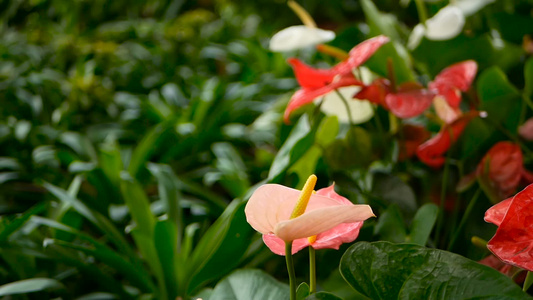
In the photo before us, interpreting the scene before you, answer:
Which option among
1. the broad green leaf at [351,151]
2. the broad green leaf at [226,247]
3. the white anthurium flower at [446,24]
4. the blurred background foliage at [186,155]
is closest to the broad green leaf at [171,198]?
the blurred background foliage at [186,155]

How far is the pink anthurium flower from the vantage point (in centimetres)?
28

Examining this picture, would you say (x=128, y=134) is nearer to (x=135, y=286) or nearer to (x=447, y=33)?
(x=135, y=286)

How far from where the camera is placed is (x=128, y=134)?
1.20 m

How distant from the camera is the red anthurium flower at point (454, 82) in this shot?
0.55m

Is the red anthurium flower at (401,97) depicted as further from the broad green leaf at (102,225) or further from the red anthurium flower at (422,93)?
the broad green leaf at (102,225)

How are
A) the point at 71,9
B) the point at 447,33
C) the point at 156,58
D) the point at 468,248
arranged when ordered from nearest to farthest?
the point at 468,248
the point at 447,33
the point at 156,58
the point at 71,9

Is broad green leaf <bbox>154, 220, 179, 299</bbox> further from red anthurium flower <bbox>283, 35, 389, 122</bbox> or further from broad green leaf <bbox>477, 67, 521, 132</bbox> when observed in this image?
broad green leaf <bbox>477, 67, 521, 132</bbox>

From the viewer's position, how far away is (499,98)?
0.59 metres

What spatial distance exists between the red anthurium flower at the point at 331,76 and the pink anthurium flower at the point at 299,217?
0.16 meters

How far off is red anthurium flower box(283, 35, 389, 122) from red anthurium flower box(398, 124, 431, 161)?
15 cm

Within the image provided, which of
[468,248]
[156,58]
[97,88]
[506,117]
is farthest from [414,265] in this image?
[156,58]

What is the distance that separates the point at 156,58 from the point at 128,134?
0.72 metres

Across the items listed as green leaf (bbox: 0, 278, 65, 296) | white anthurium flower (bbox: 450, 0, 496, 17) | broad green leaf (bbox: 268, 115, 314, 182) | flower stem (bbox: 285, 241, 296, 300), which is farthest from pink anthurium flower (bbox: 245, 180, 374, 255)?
white anthurium flower (bbox: 450, 0, 496, 17)

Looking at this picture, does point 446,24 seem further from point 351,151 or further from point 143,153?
point 143,153
